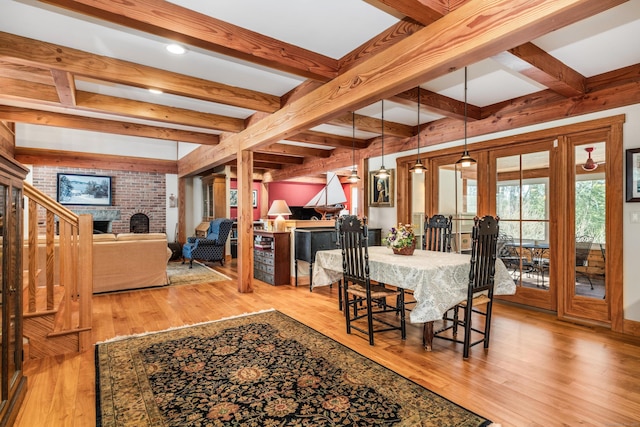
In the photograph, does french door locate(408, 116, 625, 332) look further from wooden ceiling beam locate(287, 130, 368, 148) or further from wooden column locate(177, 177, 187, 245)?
wooden column locate(177, 177, 187, 245)

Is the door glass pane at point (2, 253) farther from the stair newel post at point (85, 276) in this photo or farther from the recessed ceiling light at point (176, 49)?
the recessed ceiling light at point (176, 49)

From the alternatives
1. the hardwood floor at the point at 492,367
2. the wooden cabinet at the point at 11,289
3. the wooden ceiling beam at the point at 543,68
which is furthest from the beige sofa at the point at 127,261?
the wooden ceiling beam at the point at 543,68

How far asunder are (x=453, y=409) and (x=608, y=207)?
278 cm

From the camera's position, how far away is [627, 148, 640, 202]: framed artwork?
3.14 m

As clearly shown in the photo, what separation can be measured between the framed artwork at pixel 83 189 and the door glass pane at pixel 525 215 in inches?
332

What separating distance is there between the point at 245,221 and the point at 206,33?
2983mm

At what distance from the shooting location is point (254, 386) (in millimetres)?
2195

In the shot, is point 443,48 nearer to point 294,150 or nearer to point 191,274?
point 294,150

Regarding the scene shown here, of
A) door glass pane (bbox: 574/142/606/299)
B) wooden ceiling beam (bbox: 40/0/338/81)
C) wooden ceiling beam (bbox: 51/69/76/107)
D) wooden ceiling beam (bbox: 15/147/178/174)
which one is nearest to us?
wooden ceiling beam (bbox: 40/0/338/81)

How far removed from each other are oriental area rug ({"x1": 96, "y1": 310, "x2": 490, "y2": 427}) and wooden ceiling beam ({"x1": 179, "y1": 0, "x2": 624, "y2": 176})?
208 centimetres

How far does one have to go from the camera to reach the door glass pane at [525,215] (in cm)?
395

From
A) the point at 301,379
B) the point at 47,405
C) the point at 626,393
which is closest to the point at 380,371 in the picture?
the point at 301,379

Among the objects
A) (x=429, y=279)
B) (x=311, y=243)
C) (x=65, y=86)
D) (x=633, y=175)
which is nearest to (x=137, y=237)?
(x=65, y=86)

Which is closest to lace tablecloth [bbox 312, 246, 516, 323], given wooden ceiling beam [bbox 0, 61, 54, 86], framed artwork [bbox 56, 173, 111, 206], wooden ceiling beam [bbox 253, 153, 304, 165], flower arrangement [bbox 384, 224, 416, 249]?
flower arrangement [bbox 384, 224, 416, 249]
